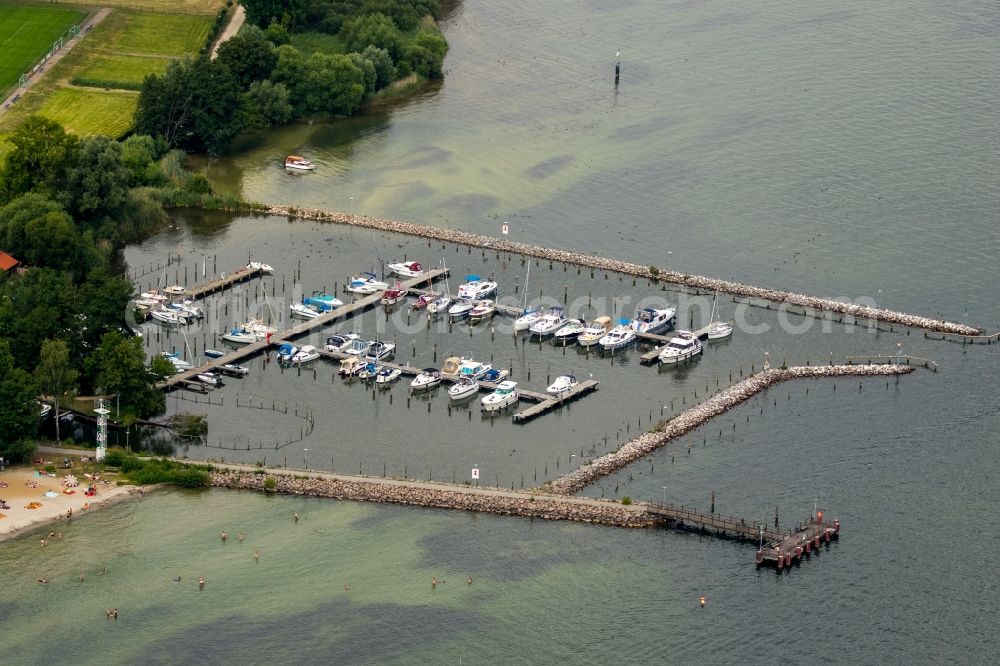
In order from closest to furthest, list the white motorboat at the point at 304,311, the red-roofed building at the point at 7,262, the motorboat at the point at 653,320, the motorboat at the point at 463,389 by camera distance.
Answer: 1. the motorboat at the point at 463,389
2. the red-roofed building at the point at 7,262
3. the motorboat at the point at 653,320
4. the white motorboat at the point at 304,311

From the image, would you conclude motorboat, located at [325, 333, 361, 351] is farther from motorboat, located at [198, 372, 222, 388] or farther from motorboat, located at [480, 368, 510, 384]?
motorboat, located at [480, 368, 510, 384]

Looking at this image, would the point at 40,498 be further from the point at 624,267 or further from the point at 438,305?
the point at 624,267

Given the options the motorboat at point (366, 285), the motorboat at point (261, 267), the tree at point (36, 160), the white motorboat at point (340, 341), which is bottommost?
the white motorboat at point (340, 341)

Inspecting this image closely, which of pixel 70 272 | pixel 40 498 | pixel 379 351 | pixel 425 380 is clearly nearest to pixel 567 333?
pixel 425 380

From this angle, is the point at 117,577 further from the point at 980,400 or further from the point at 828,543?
the point at 980,400

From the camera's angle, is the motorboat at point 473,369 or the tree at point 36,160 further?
the tree at point 36,160

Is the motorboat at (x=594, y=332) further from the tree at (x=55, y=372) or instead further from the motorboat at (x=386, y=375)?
the tree at (x=55, y=372)

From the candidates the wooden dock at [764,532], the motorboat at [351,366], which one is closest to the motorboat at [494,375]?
the motorboat at [351,366]
